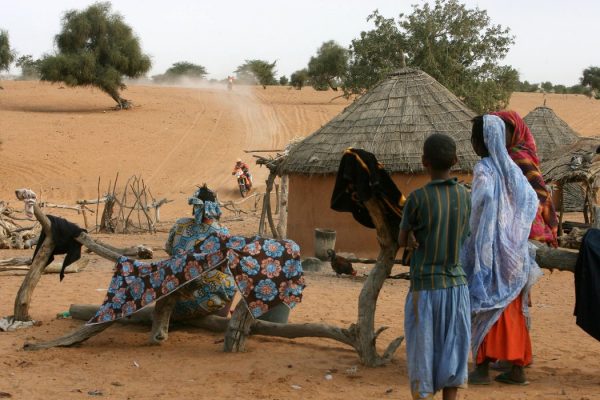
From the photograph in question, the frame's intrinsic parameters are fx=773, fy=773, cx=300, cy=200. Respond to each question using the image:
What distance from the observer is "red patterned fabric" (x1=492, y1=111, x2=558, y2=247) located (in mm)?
5262

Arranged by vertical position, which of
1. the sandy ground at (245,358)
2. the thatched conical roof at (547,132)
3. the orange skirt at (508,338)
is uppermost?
the thatched conical roof at (547,132)

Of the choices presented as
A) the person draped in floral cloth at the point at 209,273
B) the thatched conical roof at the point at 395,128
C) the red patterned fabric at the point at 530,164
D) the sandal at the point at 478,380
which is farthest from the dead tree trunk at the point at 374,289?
the thatched conical roof at the point at 395,128

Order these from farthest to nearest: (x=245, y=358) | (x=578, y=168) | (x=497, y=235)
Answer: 1. (x=578, y=168)
2. (x=245, y=358)
3. (x=497, y=235)

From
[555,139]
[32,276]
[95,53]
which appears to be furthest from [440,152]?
[95,53]

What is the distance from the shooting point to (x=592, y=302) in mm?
5082

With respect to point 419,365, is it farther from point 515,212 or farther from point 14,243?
point 14,243

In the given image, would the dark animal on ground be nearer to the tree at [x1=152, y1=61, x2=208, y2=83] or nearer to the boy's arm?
Answer: the boy's arm

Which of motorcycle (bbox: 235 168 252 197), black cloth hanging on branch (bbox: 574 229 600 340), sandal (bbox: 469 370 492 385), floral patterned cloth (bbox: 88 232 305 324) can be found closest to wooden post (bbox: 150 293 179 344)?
floral patterned cloth (bbox: 88 232 305 324)

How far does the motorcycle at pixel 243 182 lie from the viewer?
2412 centimetres

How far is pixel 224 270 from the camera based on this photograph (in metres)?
6.30

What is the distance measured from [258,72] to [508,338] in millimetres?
55163

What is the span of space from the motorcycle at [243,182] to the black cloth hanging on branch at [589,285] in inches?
761

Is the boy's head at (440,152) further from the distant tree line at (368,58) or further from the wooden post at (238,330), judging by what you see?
the distant tree line at (368,58)

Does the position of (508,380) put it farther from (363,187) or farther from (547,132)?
(547,132)
